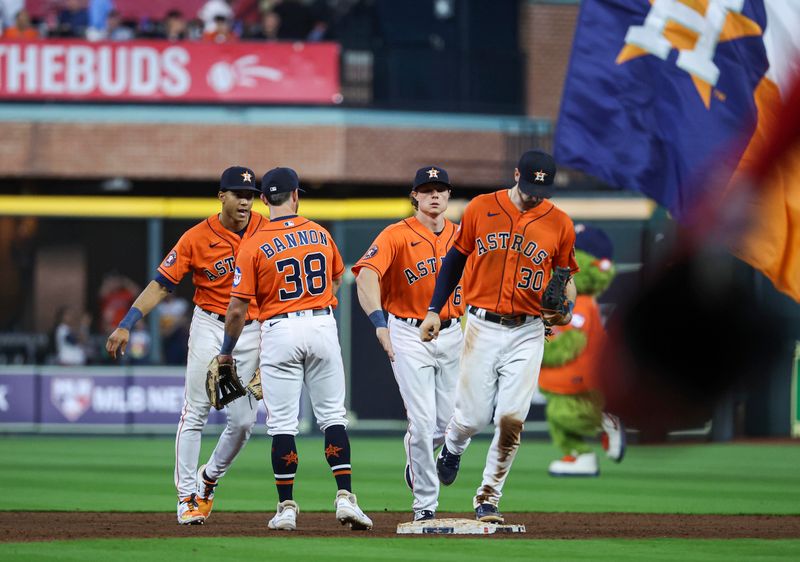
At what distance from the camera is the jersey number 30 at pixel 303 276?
8.14 meters

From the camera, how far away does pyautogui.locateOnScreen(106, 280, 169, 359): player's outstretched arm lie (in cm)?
863

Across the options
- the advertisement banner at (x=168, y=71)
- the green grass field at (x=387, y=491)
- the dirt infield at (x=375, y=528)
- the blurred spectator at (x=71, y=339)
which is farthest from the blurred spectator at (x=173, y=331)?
the dirt infield at (x=375, y=528)

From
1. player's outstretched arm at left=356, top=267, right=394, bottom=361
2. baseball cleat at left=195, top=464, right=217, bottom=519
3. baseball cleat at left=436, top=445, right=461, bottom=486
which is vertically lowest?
baseball cleat at left=195, top=464, right=217, bottom=519

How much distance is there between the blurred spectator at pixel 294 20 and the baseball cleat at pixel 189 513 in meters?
15.8

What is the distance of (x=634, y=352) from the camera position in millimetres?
2123

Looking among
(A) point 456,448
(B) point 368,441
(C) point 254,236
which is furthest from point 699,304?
(B) point 368,441

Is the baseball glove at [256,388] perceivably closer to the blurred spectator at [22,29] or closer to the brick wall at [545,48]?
the blurred spectator at [22,29]

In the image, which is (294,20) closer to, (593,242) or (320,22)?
(320,22)

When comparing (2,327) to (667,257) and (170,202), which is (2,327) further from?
(667,257)

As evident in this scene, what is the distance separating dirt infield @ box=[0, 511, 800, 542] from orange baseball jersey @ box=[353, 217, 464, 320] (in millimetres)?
1441

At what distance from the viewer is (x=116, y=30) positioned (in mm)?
23125

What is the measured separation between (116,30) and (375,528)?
16.5m

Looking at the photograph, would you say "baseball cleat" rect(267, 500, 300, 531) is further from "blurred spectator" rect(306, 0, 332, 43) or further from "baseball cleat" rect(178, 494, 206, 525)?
"blurred spectator" rect(306, 0, 332, 43)

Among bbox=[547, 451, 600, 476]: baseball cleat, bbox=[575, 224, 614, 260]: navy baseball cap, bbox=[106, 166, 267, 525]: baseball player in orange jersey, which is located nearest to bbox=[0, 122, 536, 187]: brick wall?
bbox=[575, 224, 614, 260]: navy baseball cap
